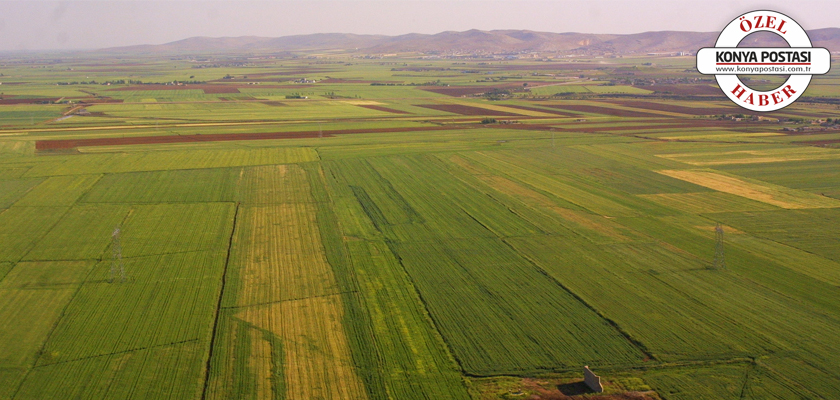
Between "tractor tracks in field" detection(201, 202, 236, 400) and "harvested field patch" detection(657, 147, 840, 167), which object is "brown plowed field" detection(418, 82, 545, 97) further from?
"tractor tracks in field" detection(201, 202, 236, 400)

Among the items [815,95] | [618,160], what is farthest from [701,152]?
[815,95]

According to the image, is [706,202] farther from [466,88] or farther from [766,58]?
[466,88]

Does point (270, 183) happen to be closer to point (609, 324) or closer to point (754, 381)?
point (609, 324)

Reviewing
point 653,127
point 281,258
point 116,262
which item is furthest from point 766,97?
point 653,127

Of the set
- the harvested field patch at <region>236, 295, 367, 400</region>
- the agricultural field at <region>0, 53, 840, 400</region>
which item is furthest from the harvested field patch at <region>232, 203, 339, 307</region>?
the harvested field patch at <region>236, 295, 367, 400</region>

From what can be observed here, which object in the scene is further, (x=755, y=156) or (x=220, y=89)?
(x=220, y=89)
